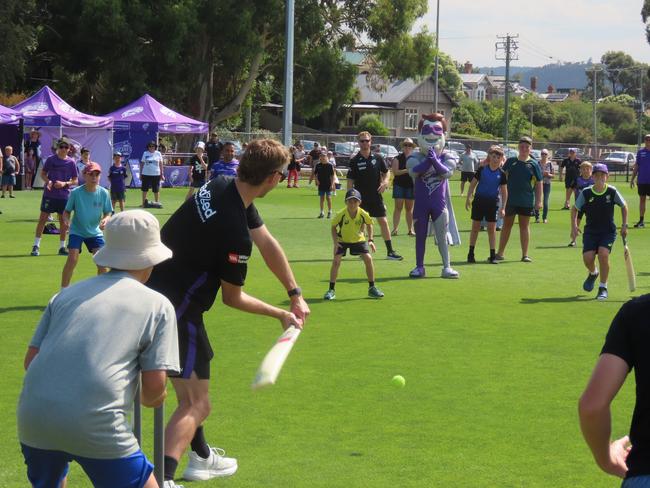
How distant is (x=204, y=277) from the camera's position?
589 cm

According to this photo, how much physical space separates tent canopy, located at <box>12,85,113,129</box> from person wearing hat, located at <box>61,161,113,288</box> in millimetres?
23615

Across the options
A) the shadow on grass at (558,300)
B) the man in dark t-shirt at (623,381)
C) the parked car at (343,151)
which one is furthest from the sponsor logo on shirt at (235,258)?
the parked car at (343,151)

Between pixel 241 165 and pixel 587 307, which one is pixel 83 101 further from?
pixel 241 165

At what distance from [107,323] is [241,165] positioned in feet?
6.28

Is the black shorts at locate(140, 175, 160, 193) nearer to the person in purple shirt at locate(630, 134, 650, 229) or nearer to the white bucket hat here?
the person in purple shirt at locate(630, 134, 650, 229)

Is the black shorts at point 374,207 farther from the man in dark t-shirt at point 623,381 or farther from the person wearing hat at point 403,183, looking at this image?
the man in dark t-shirt at point 623,381

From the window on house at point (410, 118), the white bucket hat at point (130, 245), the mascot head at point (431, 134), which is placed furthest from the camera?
the window on house at point (410, 118)

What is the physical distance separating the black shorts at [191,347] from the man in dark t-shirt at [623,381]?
2.87 meters

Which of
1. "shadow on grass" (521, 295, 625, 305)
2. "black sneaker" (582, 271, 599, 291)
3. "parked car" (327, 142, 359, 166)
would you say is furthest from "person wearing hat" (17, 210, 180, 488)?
"parked car" (327, 142, 359, 166)

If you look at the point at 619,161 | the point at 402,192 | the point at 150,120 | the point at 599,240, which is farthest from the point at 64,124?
the point at 619,161

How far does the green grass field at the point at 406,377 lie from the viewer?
6.79 metres

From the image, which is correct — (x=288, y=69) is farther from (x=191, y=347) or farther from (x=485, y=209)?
(x=191, y=347)

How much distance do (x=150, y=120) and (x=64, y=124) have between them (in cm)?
361

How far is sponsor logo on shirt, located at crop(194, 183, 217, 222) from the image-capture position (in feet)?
19.1
